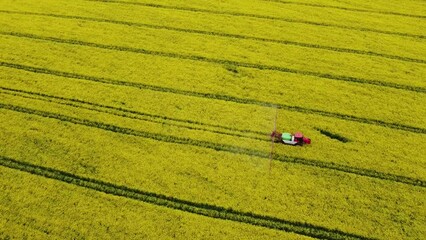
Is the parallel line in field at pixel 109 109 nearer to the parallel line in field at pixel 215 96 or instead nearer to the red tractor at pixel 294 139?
the red tractor at pixel 294 139

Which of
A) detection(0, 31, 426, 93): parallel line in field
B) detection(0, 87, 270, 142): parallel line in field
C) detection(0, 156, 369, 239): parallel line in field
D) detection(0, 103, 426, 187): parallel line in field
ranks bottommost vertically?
detection(0, 156, 369, 239): parallel line in field

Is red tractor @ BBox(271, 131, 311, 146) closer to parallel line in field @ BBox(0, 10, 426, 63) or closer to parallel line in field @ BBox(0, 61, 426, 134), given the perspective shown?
parallel line in field @ BBox(0, 61, 426, 134)

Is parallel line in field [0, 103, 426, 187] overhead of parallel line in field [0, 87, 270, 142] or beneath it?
beneath

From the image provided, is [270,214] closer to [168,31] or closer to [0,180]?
[0,180]

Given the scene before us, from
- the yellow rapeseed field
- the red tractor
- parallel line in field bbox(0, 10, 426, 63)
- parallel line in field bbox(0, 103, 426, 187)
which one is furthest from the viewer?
parallel line in field bbox(0, 10, 426, 63)

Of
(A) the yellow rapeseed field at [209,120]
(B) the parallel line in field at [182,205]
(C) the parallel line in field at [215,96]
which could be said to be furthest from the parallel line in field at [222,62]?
(B) the parallel line in field at [182,205]

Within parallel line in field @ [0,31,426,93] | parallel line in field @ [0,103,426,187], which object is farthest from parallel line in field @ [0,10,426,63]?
parallel line in field @ [0,103,426,187]

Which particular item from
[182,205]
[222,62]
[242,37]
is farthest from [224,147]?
[242,37]
